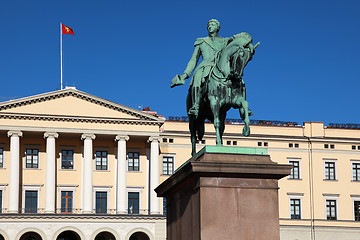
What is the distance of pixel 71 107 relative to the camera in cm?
6069

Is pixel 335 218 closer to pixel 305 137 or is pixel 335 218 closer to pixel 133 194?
pixel 305 137

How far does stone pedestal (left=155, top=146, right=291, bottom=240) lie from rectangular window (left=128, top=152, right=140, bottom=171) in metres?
49.9

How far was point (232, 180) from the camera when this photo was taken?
12953 mm

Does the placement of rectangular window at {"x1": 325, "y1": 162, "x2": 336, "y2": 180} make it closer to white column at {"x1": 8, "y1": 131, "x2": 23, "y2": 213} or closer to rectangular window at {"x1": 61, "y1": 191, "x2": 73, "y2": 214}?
rectangular window at {"x1": 61, "y1": 191, "x2": 73, "y2": 214}

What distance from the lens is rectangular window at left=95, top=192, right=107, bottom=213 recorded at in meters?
61.3

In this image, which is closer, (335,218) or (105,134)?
(105,134)

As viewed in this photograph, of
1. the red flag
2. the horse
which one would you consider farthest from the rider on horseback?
the red flag

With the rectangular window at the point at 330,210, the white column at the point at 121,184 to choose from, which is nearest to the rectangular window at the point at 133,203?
the white column at the point at 121,184

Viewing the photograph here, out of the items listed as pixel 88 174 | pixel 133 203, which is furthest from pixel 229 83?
pixel 133 203

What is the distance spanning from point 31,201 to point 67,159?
14.5ft

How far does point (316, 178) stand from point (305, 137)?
12.0ft

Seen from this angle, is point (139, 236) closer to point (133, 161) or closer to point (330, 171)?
point (133, 161)

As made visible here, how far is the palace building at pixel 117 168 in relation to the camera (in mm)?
59062

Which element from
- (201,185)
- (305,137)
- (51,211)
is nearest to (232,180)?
(201,185)
